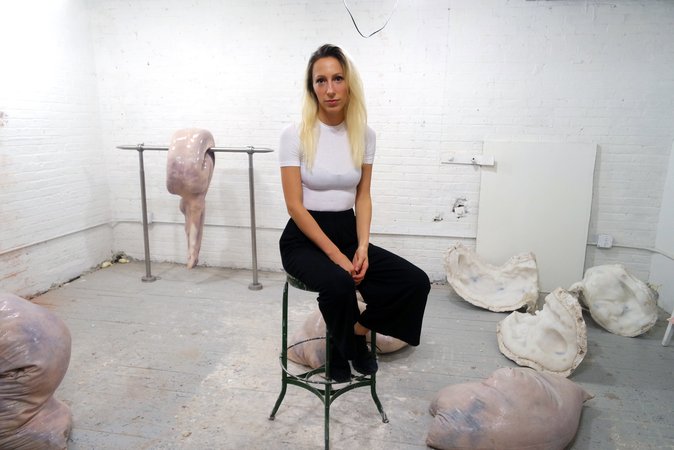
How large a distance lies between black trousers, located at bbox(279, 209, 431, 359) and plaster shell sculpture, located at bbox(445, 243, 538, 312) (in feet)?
5.69

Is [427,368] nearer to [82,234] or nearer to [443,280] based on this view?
[443,280]

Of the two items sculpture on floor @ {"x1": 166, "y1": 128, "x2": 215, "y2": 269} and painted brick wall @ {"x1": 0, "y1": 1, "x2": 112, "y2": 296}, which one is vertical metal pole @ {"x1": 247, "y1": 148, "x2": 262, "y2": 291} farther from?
painted brick wall @ {"x1": 0, "y1": 1, "x2": 112, "y2": 296}

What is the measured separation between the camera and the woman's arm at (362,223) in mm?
1902

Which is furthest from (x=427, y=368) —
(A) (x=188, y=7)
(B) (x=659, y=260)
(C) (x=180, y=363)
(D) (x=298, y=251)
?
(A) (x=188, y=7)

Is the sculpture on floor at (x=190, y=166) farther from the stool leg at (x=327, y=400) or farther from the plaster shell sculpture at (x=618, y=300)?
the plaster shell sculpture at (x=618, y=300)

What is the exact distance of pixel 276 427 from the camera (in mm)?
2145

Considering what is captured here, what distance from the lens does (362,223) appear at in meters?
2.11

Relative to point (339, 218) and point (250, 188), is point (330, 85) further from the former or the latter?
point (250, 188)

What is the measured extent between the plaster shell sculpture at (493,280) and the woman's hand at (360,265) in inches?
70.7

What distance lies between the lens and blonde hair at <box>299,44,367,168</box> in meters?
1.97

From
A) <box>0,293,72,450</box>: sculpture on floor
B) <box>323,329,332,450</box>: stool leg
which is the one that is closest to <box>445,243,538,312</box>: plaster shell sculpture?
<box>323,329,332,450</box>: stool leg

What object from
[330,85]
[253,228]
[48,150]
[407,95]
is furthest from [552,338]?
[48,150]

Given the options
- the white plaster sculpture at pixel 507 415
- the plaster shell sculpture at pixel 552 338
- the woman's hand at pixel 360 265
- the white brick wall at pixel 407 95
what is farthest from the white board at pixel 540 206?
the woman's hand at pixel 360 265

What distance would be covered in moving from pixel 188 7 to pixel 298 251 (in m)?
2.92
